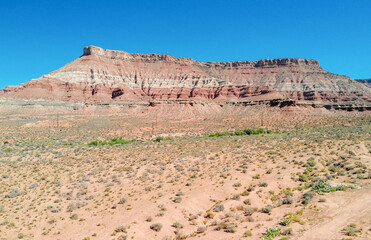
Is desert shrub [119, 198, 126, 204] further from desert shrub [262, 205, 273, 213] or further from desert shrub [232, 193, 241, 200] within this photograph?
desert shrub [262, 205, 273, 213]

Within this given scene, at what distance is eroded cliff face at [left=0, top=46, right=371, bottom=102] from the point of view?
118 meters

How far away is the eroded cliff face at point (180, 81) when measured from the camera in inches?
4626

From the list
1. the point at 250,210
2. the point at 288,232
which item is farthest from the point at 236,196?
the point at 288,232

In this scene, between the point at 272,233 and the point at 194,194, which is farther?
the point at 194,194

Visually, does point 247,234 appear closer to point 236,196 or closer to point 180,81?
point 236,196

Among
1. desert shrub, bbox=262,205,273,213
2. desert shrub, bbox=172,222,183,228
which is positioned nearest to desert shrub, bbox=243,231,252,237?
desert shrub, bbox=262,205,273,213

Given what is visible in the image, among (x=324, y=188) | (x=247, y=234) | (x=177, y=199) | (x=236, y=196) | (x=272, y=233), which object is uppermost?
(x=324, y=188)

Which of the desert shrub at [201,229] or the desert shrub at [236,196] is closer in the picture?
the desert shrub at [201,229]

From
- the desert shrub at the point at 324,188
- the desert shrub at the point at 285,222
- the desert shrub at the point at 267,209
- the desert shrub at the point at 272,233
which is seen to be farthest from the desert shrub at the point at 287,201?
the desert shrub at the point at 272,233

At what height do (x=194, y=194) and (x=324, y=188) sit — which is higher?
(x=324, y=188)

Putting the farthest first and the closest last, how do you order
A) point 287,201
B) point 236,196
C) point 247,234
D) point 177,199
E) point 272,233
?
point 177,199 < point 236,196 < point 287,201 < point 247,234 < point 272,233

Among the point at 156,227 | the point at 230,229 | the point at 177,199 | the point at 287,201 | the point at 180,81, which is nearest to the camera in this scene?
the point at 230,229

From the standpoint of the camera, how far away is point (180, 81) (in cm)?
13962

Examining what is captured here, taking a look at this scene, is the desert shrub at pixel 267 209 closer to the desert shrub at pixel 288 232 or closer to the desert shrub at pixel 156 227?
the desert shrub at pixel 288 232
